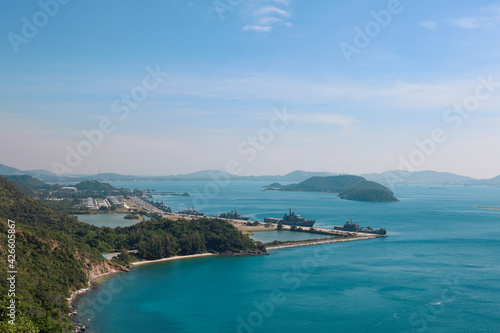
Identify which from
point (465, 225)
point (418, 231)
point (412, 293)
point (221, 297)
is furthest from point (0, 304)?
point (465, 225)

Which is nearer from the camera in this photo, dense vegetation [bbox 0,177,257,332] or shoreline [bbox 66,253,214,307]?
dense vegetation [bbox 0,177,257,332]

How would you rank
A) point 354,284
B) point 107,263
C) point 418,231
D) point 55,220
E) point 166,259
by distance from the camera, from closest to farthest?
point 354,284, point 107,263, point 166,259, point 55,220, point 418,231

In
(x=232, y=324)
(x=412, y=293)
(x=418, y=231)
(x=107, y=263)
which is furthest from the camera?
(x=418, y=231)

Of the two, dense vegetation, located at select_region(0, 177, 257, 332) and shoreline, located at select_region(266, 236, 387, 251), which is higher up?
dense vegetation, located at select_region(0, 177, 257, 332)

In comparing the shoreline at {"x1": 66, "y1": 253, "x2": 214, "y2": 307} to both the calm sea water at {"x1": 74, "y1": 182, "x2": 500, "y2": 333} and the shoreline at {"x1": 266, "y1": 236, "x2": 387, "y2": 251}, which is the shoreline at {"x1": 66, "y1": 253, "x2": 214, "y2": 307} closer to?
the calm sea water at {"x1": 74, "y1": 182, "x2": 500, "y2": 333}

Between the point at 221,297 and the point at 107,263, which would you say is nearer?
the point at 221,297

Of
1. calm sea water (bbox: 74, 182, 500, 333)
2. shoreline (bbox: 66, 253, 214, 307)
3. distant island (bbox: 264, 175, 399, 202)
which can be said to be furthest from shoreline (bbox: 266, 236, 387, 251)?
distant island (bbox: 264, 175, 399, 202)

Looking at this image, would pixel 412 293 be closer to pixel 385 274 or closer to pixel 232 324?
pixel 385 274

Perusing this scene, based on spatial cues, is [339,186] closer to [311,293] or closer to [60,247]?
[311,293]
